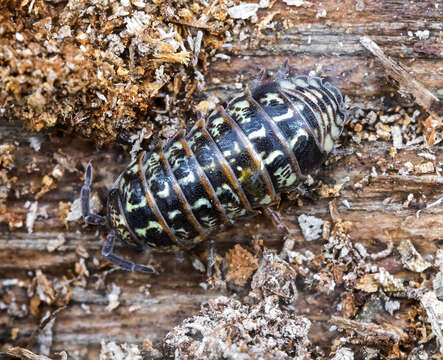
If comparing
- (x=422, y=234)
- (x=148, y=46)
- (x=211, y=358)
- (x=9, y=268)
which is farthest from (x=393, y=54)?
(x=9, y=268)

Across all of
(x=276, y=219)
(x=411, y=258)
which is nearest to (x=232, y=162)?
(x=276, y=219)

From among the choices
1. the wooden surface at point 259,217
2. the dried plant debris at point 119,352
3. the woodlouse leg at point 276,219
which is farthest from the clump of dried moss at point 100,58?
the dried plant debris at point 119,352

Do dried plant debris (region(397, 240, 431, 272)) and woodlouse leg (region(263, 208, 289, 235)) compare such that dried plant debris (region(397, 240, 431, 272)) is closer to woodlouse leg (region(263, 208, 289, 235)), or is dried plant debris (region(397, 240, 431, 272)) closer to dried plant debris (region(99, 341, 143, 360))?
woodlouse leg (region(263, 208, 289, 235))

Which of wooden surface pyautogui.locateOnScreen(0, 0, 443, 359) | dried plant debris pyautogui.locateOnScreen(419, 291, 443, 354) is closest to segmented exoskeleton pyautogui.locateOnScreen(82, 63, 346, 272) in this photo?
wooden surface pyautogui.locateOnScreen(0, 0, 443, 359)

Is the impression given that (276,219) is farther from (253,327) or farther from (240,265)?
(253,327)

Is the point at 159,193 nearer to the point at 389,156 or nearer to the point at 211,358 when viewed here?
the point at 211,358

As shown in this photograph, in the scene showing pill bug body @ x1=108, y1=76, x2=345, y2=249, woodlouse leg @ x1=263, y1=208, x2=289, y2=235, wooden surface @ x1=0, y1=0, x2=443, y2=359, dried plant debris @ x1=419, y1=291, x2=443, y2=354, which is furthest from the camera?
woodlouse leg @ x1=263, y1=208, x2=289, y2=235

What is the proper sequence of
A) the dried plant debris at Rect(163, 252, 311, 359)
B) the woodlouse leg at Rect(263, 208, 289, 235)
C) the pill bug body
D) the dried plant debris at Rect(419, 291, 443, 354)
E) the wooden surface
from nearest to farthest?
1. the dried plant debris at Rect(163, 252, 311, 359)
2. the pill bug body
3. the dried plant debris at Rect(419, 291, 443, 354)
4. the wooden surface
5. the woodlouse leg at Rect(263, 208, 289, 235)

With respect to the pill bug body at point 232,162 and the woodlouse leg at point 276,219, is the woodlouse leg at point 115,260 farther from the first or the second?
the woodlouse leg at point 276,219
